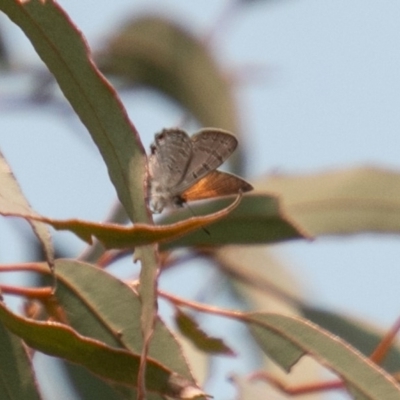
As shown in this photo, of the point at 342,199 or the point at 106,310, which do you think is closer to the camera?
the point at 106,310

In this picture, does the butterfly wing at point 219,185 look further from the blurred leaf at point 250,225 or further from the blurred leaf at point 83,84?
the blurred leaf at point 250,225

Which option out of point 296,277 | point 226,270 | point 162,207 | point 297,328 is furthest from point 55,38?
point 296,277

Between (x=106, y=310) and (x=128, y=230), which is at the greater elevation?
(x=128, y=230)

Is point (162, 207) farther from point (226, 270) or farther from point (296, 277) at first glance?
point (296, 277)

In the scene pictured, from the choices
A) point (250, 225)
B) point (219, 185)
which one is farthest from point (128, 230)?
point (250, 225)

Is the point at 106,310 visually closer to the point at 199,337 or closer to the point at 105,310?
the point at 105,310

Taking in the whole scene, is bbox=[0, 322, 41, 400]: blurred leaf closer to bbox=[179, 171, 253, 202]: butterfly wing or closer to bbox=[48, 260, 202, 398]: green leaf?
bbox=[48, 260, 202, 398]: green leaf

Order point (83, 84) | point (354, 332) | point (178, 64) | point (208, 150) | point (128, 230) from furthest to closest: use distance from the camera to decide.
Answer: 1. point (178, 64)
2. point (354, 332)
3. point (208, 150)
4. point (83, 84)
5. point (128, 230)
